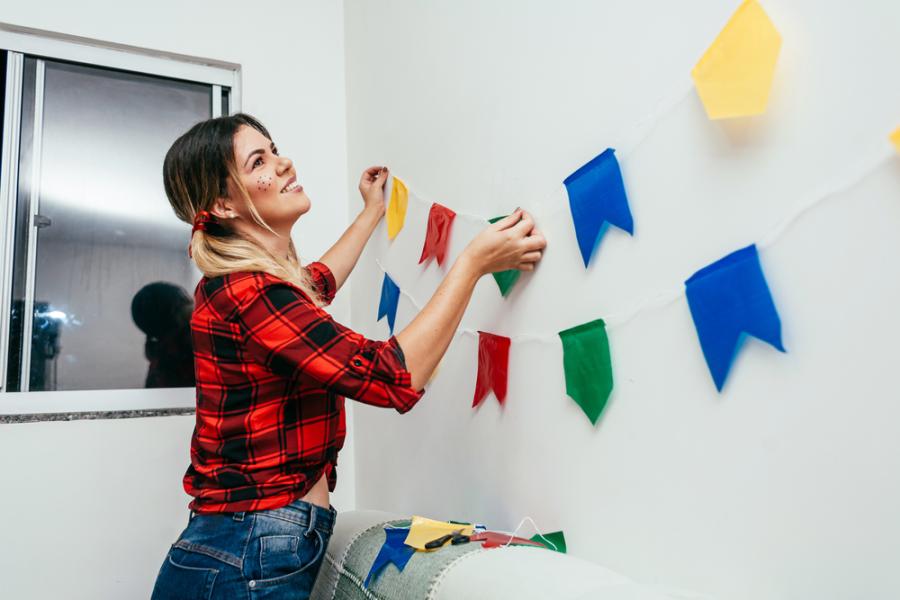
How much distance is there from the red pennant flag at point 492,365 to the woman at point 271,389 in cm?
17

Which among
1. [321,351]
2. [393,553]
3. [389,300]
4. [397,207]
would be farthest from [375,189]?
[393,553]

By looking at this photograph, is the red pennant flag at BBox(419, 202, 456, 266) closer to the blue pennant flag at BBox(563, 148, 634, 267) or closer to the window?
the blue pennant flag at BBox(563, 148, 634, 267)

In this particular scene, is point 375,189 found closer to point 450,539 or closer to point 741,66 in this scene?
point 450,539

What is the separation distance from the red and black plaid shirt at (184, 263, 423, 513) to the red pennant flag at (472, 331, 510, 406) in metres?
0.26

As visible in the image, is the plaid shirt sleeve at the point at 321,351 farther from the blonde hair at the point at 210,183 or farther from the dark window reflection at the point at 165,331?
the dark window reflection at the point at 165,331

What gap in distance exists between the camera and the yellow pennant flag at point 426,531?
1.10 meters

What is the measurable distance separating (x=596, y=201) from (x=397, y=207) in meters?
0.76

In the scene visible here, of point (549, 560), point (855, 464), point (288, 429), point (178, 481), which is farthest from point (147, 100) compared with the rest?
point (855, 464)

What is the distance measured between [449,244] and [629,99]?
57cm

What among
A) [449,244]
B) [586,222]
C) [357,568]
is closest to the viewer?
[586,222]

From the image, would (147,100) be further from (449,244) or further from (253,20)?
(449,244)

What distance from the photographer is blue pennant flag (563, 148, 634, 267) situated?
98 centimetres

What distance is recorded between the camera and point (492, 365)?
1.28 metres

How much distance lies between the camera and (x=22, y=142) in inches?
71.4
